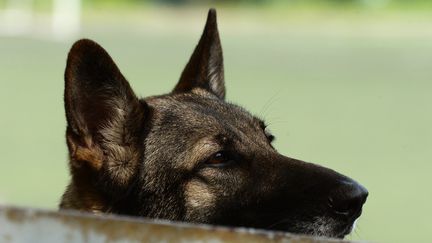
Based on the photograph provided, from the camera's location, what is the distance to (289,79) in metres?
28.1

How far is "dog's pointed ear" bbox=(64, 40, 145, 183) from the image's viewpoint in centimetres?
469

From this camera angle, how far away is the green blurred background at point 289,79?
15305mm

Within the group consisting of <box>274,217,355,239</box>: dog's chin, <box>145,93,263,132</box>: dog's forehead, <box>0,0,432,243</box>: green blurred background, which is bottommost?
<box>0,0,432,243</box>: green blurred background

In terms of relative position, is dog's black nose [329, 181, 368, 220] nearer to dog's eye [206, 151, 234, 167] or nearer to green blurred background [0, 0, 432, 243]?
dog's eye [206, 151, 234, 167]

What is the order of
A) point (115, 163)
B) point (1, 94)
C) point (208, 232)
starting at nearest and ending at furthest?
point (208, 232)
point (115, 163)
point (1, 94)

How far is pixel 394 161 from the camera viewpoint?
1759 centimetres

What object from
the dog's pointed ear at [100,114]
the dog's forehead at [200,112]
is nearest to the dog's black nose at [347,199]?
the dog's forehead at [200,112]

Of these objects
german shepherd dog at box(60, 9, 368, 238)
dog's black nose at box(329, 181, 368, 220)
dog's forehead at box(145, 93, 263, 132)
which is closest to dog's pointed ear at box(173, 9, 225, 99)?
dog's forehead at box(145, 93, 263, 132)

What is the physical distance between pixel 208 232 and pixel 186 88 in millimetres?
3345

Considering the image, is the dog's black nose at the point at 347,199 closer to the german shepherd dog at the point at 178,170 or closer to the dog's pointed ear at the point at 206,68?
the german shepherd dog at the point at 178,170

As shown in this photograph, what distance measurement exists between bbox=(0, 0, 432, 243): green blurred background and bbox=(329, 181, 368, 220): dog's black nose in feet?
4.29

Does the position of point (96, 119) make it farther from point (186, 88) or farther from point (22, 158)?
point (22, 158)

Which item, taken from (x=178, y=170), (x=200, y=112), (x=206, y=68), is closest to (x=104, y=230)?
(x=178, y=170)

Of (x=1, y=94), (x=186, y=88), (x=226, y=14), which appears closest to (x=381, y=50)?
(x=226, y=14)
